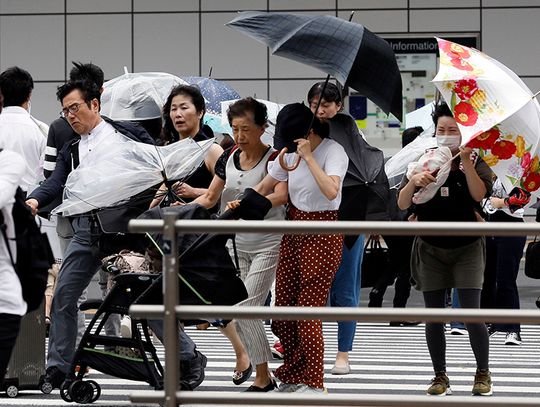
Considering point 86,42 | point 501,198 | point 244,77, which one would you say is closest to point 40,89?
point 86,42

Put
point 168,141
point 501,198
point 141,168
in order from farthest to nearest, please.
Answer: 1. point 501,198
2. point 168,141
3. point 141,168

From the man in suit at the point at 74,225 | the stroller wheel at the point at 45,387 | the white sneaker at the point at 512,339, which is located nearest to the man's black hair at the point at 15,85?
the man in suit at the point at 74,225

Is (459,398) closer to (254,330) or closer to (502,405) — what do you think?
(502,405)

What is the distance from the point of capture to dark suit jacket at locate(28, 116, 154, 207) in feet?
31.2

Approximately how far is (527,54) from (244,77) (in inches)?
194

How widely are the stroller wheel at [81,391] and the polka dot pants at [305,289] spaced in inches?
45.2

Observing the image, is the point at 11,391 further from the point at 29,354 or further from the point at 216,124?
the point at 216,124

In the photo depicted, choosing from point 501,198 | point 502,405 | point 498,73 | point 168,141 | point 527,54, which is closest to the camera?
point 502,405

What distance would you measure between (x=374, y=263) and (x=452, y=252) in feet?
20.0

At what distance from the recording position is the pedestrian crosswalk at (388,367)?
30.7 feet

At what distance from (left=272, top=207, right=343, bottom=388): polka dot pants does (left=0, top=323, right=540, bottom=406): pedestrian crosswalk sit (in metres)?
0.65

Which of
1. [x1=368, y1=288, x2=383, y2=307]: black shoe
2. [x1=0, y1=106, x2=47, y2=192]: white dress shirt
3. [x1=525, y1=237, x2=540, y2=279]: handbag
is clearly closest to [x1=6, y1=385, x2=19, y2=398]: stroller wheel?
[x1=0, y1=106, x2=47, y2=192]: white dress shirt

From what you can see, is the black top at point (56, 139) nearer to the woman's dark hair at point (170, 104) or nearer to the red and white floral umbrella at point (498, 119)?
the woman's dark hair at point (170, 104)

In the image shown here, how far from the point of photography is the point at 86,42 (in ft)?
82.6
